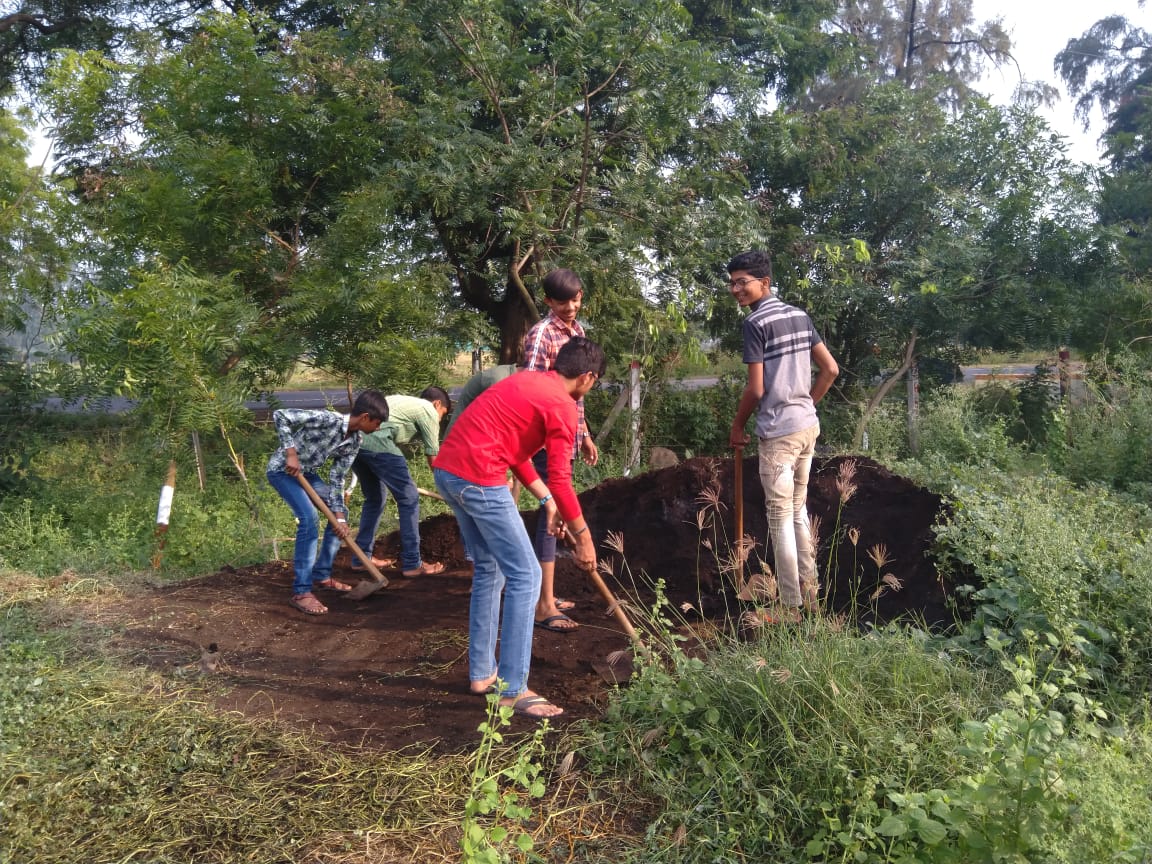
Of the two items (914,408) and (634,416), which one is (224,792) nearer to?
(634,416)

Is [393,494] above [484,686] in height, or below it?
above

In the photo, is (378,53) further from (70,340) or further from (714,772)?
(714,772)

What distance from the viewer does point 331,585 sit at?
608 cm

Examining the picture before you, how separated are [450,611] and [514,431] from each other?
2153 mm

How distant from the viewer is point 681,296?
8.34 meters

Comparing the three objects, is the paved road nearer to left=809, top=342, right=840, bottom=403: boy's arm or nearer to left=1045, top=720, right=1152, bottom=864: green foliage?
left=809, top=342, right=840, bottom=403: boy's arm

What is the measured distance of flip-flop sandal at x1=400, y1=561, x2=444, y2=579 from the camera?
21.0 feet

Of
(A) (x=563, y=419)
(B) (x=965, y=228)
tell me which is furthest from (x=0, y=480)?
(B) (x=965, y=228)

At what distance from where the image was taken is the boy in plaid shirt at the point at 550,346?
4621 millimetres

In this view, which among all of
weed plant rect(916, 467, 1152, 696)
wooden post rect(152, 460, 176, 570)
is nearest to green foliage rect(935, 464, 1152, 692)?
weed plant rect(916, 467, 1152, 696)

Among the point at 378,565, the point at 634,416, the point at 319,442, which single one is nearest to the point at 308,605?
the point at 319,442

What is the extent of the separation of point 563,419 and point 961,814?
6.36 feet

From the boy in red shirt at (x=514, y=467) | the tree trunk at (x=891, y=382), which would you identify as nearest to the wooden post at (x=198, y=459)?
the boy in red shirt at (x=514, y=467)

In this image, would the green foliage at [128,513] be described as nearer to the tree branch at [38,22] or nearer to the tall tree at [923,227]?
the tree branch at [38,22]
